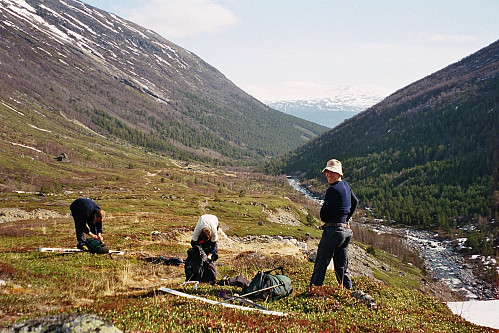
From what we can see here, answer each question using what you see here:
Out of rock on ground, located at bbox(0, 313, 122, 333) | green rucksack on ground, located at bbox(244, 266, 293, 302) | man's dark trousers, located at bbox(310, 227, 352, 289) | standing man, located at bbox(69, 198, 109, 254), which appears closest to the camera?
rock on ground, located at bbox(0, 313, 122, 333)

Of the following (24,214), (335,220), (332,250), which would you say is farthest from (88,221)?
(24,214)

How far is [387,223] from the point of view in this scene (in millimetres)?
152375

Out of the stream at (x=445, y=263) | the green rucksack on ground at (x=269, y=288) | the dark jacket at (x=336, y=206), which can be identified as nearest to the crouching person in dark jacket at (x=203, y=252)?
the green rucksack on ground at (x=269, y=288)

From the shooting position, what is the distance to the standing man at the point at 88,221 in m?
18.8

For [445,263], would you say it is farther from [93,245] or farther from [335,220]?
[93,245]

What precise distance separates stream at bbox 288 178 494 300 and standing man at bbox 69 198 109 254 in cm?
8347

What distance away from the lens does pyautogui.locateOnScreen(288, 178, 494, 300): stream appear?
256ft

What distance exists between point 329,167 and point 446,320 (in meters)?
8.08

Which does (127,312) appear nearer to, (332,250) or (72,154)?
(332,250)

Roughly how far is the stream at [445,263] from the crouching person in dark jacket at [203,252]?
267 ft

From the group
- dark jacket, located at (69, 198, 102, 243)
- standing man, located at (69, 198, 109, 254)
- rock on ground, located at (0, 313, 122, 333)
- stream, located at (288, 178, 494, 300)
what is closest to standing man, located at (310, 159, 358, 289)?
rock on ground, located at (0, 313, 122, 333)

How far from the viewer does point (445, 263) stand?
9906 centimetres

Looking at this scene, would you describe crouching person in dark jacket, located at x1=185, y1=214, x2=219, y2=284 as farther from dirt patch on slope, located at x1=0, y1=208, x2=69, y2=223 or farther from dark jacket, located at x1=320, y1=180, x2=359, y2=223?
dirt patch on slope, located at x1=0, y1=208, x2=69, y2=223

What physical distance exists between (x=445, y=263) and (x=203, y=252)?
10947cm
